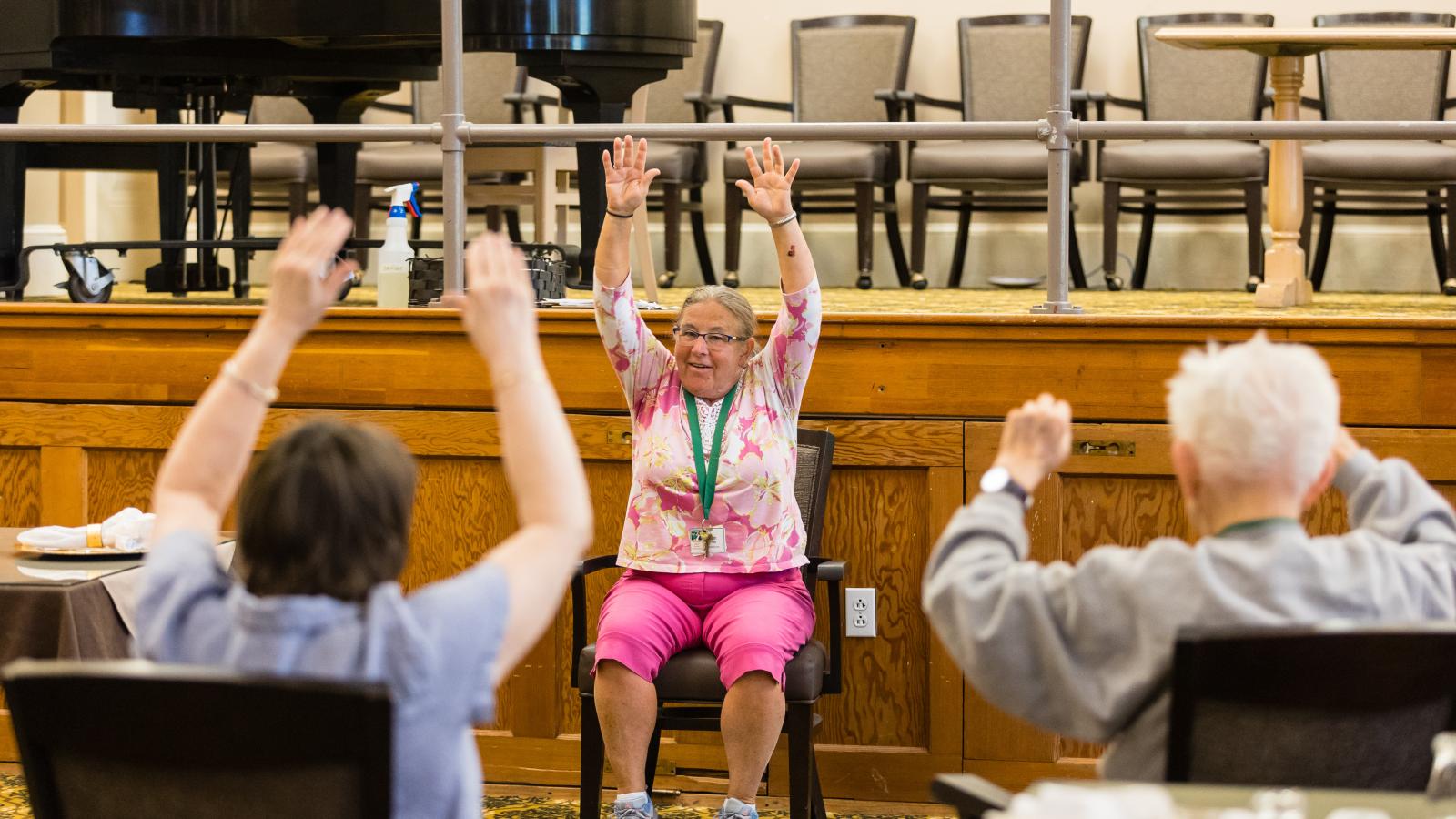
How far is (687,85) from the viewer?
6.84 metres

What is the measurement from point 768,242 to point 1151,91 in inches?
65.1

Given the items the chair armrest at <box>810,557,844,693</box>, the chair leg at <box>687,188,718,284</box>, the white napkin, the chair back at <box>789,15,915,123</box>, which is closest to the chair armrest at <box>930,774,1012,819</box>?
the chair armrest at <box>810,557,844,693</box>

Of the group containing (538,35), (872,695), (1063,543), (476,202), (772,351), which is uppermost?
(538,35)

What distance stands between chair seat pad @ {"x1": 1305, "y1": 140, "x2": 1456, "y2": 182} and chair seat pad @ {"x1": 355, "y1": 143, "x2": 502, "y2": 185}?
2950mm

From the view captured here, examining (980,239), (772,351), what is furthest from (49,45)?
(980,239)

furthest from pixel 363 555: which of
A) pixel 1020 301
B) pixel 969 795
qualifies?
pixel 1020 301

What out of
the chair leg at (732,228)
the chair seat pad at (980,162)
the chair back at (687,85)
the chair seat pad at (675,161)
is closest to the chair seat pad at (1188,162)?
the chair seat pad at (980,162)

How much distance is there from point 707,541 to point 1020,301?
7.32 feet

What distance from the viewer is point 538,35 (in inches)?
167

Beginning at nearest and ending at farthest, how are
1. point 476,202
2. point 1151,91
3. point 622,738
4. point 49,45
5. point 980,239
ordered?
1. point 622,738
2. point 49,45
3. point 476,202
4. point 1151,91
5. point 980,239

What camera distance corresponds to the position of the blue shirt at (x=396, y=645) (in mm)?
1357

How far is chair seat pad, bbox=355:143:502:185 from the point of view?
19.9 ft

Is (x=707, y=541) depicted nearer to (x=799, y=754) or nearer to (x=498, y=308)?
(x=799, y=754)

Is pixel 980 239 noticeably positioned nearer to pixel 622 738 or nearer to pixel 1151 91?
pixel 1151 91
